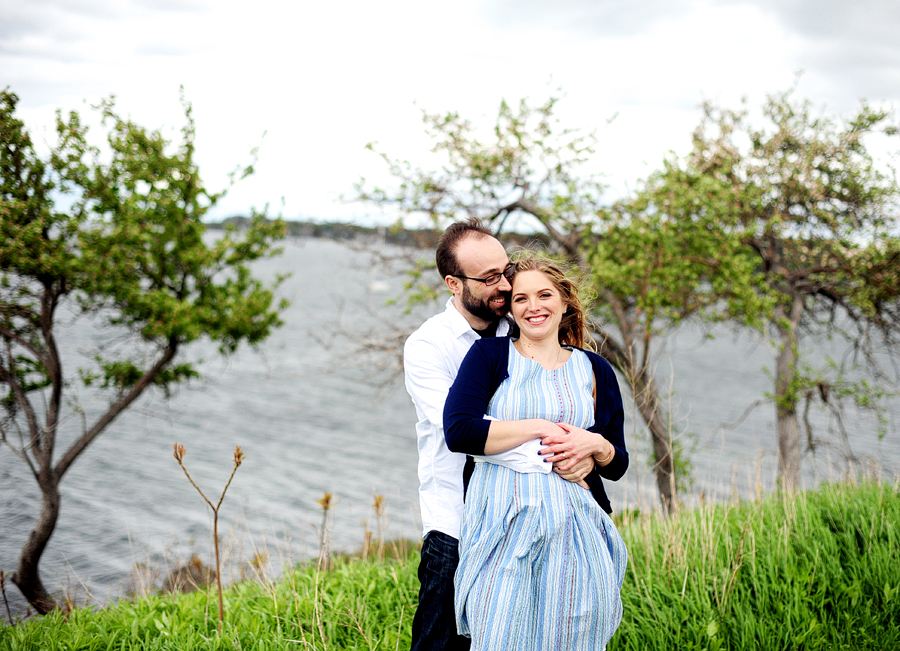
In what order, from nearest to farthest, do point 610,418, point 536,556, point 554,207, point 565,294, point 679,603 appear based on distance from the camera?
point 536,556 < point 610,418 < point 565,294 < point 679,603 < point 554,207

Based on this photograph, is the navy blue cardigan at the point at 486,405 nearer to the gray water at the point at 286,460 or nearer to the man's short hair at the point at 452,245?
the man's short hair at the point at 452,245

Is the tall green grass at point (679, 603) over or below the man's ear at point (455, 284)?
below

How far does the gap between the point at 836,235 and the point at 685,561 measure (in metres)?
6.74

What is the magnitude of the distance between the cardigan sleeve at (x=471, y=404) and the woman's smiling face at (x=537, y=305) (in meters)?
0.19

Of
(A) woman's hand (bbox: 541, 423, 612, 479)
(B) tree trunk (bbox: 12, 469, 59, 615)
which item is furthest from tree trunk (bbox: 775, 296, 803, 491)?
(B) tree trunk (bbox: 12, 469, 59, 615)

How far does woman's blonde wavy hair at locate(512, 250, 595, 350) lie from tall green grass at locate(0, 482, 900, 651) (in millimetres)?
1754

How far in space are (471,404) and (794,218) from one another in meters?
8.24

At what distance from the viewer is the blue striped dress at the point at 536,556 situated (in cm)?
212

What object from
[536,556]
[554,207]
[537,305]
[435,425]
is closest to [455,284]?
[537,305]

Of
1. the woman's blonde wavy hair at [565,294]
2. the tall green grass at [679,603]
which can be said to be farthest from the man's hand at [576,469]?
the tall green grass at [679,603]

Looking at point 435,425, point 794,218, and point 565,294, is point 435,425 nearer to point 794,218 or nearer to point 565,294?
point 565,294

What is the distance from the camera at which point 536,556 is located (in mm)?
2143

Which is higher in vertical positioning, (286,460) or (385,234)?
(385,234)

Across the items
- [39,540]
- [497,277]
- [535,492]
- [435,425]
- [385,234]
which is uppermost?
[385,234]
